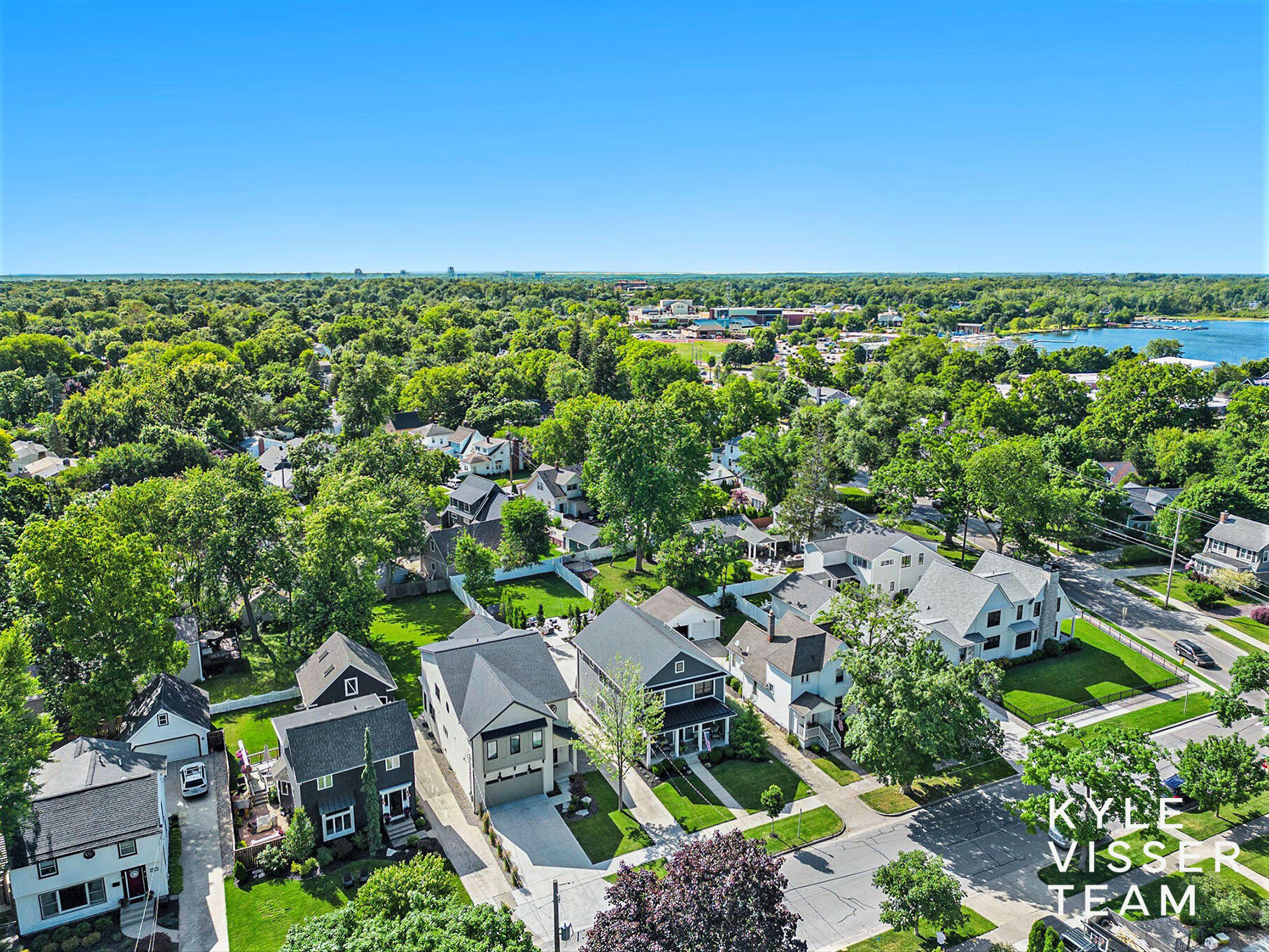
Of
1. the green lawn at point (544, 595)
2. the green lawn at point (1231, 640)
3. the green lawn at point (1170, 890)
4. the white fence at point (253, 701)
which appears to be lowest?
the green lawn at point (1170, 890)

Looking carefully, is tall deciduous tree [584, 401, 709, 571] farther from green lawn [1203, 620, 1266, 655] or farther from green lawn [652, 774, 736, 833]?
green lawn [1203, 620, 1266, 655]

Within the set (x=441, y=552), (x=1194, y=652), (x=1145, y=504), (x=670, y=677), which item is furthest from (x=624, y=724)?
(x=1145, y=504)

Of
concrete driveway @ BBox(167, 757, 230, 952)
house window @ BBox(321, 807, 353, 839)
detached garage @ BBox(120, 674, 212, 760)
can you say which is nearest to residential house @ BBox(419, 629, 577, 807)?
house window @ BBox(321, 807, 353, 839)

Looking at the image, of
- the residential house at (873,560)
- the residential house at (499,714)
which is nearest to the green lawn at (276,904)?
the residential house at (499,714)

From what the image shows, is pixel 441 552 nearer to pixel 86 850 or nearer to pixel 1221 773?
pixel 86 850

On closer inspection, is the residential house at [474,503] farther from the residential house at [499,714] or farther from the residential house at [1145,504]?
the residential house at [1145,504]

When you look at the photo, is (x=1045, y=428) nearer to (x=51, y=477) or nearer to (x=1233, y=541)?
(x=1233, y=541)
